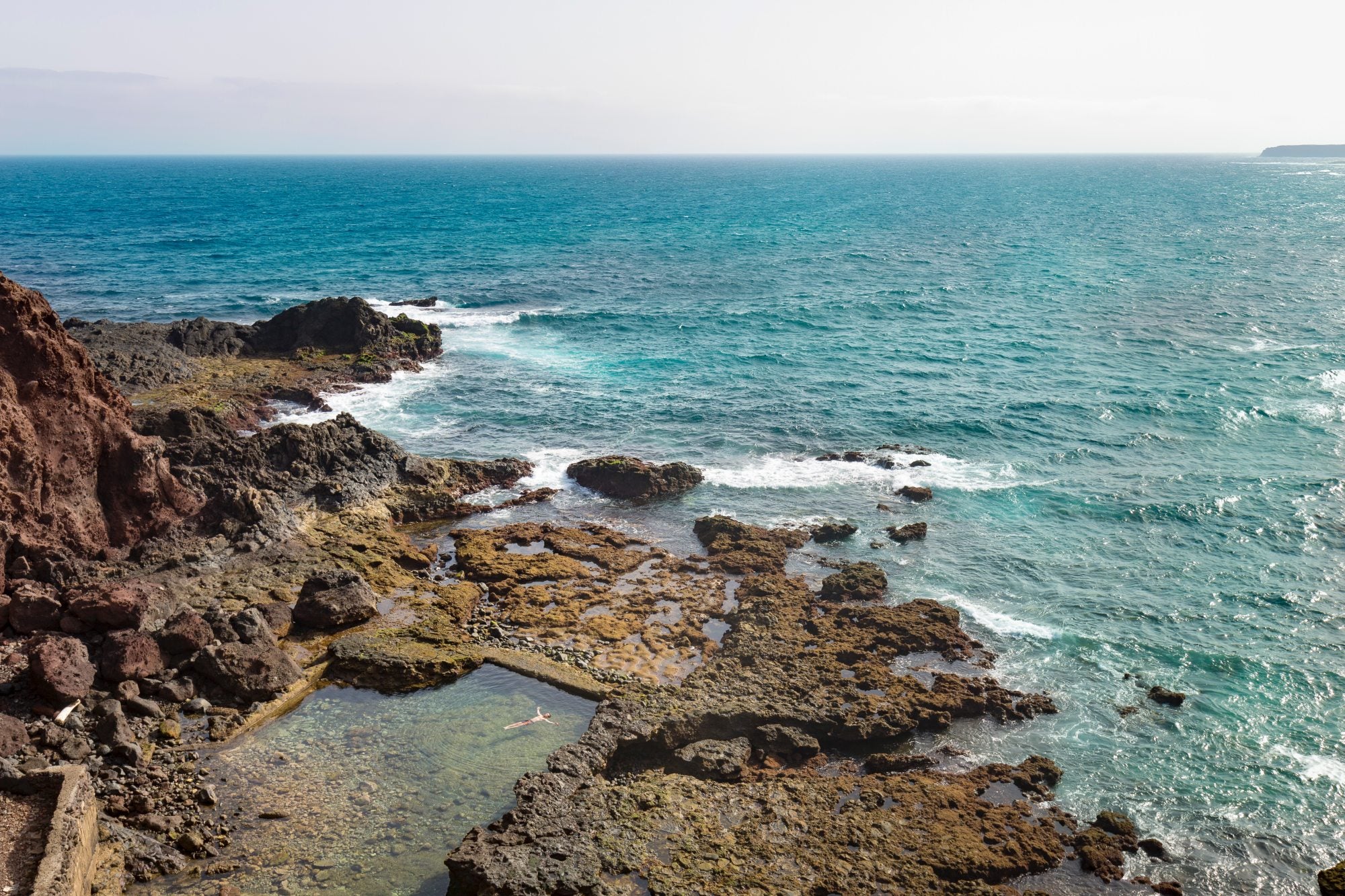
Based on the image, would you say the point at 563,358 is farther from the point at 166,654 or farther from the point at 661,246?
the point at 661,246

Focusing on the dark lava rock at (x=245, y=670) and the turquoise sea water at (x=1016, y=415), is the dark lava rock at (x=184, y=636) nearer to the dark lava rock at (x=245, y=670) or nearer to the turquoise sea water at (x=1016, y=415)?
the dark lava rock at (x=245, y=670)

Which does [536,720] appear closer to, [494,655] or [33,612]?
[494,655]

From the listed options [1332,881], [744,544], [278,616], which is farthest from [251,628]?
[1332,881]

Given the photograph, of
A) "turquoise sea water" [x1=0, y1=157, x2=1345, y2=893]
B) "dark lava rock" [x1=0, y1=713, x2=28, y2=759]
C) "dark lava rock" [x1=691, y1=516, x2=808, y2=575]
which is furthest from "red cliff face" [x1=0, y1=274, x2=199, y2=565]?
"dark lava rock" [x1=691, y1=516, x2=808, y2=575]

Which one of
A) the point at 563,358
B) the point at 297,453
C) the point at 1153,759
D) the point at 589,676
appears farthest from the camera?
the point at 563,358

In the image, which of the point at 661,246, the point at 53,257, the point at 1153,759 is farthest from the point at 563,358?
the point at 53,257

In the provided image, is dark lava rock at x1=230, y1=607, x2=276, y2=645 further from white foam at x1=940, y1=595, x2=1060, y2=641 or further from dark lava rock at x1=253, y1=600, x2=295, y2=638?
white foam at x1=940, y1=595, x2=1060, y2=641

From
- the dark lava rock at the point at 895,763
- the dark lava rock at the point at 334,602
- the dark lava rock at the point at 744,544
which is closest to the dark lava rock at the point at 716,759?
the dark lava rock at the point at 895,763
